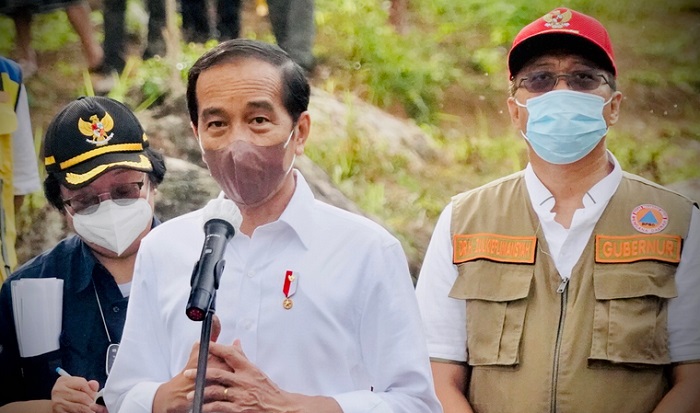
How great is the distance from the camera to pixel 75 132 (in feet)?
11.5

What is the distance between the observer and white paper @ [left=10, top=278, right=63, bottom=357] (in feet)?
11.5

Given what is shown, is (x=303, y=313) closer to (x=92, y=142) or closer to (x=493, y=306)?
(x=493, y=306)

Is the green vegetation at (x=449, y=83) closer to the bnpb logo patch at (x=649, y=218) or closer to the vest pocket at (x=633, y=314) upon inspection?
the bnpb logo patch at (x=649, y=218)

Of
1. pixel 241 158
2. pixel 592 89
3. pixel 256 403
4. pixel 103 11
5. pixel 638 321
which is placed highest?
pixel 103 11

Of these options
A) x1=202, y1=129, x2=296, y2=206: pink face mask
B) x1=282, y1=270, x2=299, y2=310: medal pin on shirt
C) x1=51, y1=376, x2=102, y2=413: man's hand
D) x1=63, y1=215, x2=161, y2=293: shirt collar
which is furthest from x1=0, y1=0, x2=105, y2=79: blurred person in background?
x1=282, y1=270, x2=299, y2=310: medal pin on shirt

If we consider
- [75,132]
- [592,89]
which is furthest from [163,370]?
[592,89]

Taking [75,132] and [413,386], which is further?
[75,132]

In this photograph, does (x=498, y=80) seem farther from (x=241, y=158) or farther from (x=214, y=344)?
(x=214, y=344)

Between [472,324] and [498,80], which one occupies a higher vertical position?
[498,80]

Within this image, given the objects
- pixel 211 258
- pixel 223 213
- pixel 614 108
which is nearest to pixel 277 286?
pixel 223 213

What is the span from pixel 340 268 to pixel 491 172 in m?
0.76

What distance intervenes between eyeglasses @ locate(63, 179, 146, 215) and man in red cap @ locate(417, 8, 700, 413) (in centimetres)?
97

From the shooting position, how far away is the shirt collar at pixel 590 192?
3.26 m

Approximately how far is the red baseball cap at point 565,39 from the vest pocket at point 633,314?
0.62 metres
